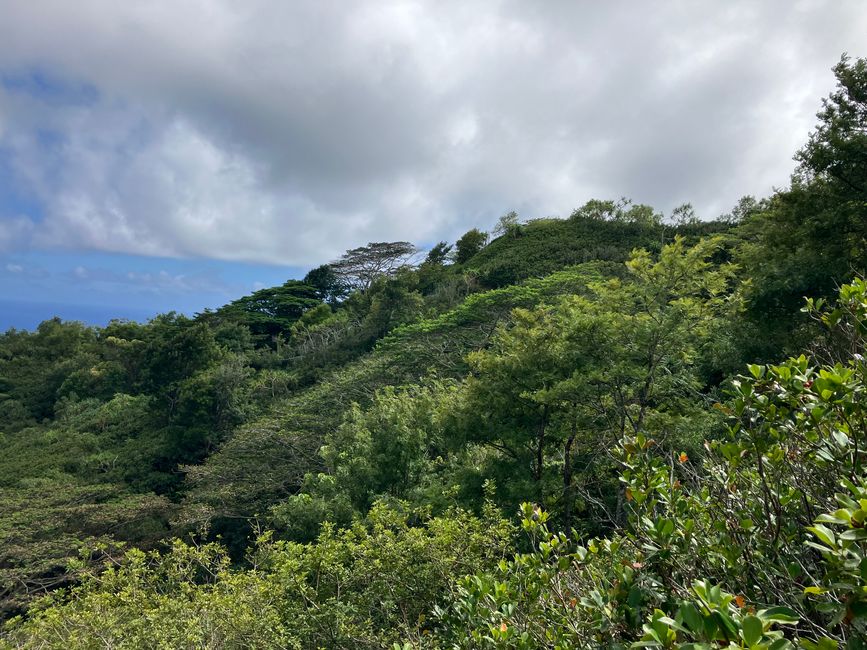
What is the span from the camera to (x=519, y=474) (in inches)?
297

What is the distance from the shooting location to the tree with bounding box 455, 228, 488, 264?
40062mm

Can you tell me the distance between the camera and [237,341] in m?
29.0

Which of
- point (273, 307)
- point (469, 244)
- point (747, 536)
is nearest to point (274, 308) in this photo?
point (273, 307)

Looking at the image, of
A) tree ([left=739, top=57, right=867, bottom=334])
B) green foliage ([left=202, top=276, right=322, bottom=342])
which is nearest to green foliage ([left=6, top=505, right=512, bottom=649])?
tree ([left=739, top=57, right=867, bottom=334])

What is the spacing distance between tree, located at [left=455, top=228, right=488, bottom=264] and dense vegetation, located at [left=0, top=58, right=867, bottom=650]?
16196 millimetres

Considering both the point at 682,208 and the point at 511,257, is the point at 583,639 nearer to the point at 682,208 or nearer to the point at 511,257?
the point at 511,257

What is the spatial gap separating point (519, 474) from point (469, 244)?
3418 centimetres

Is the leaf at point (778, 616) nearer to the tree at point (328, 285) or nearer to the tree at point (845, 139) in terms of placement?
the tree at point (845, 139)

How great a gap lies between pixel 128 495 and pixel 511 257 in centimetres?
2451

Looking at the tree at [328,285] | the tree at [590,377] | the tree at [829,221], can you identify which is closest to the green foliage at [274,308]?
the tree at [328,285]

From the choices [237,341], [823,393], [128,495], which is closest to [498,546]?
[823,393]

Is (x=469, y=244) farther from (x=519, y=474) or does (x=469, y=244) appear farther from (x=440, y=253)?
(x=519, y=474)

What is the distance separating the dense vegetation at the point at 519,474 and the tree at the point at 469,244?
16196 mm

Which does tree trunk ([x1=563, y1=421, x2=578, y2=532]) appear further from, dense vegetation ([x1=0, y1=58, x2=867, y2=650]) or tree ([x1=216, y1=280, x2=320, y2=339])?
tree ([x1=216, y1=280, x2=320, y2=339])
